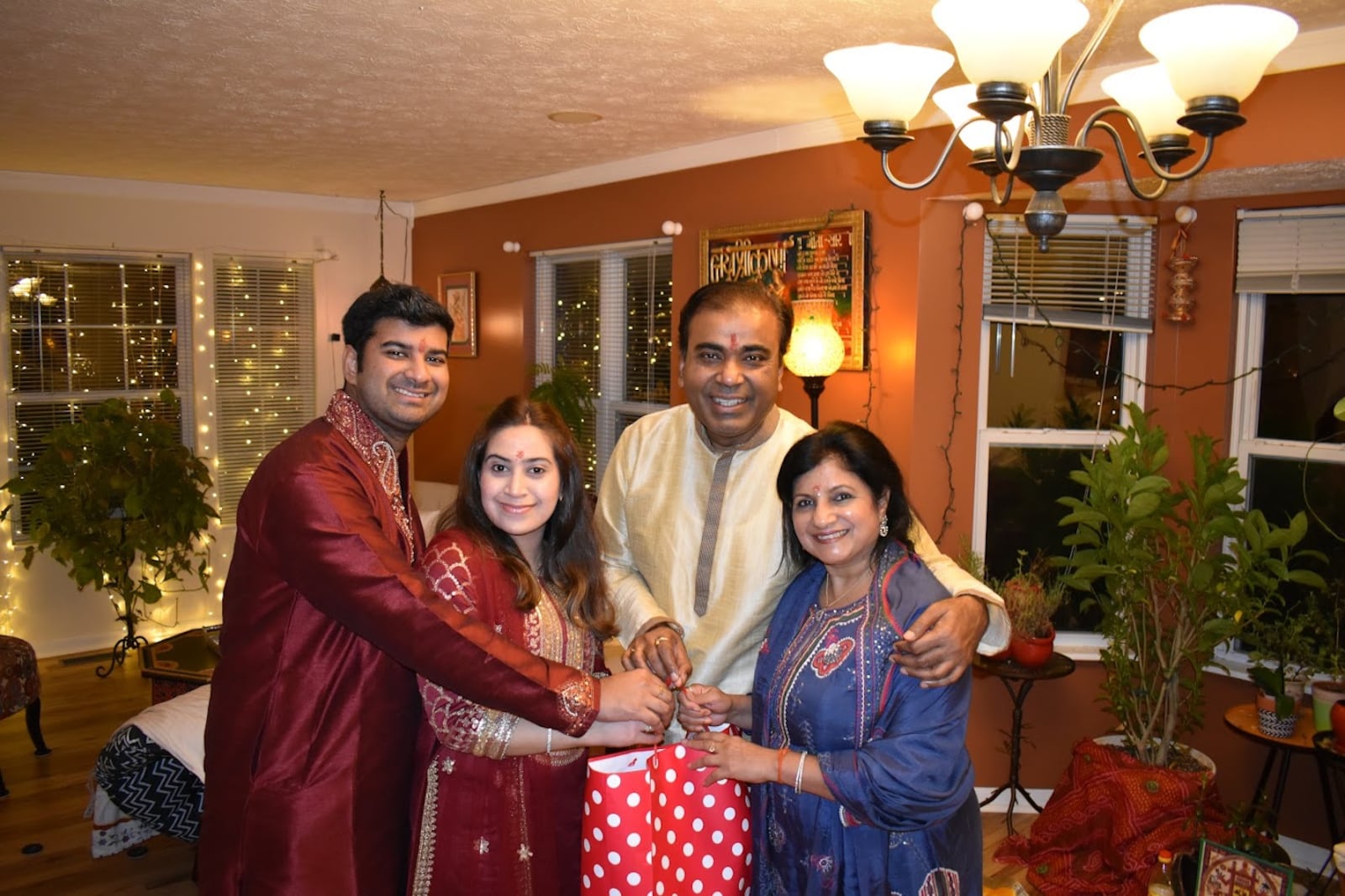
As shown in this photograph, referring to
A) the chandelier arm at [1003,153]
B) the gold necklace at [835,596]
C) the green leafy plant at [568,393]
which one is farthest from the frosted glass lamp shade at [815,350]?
the gold necklace at [835,596]

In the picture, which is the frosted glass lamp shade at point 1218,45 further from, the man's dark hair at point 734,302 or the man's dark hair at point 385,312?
the man's dark hair at point 385,312

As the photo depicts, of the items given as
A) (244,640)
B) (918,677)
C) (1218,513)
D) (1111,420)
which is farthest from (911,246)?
(244,640)

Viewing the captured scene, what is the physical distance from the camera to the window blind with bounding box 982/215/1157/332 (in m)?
Result: 4.16

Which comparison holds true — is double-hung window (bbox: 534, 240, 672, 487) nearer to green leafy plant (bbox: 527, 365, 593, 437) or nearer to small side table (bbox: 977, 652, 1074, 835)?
green leafy plant (bbox: 527, 365, 593, 437)

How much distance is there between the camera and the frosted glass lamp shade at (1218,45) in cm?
164

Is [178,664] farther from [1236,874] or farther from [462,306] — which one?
[1236,874]

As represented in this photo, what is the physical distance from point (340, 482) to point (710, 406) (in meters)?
0.73

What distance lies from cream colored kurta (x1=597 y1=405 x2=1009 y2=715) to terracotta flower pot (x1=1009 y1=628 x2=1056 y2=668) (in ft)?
6.57

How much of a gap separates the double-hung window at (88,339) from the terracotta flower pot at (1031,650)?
5008 mm

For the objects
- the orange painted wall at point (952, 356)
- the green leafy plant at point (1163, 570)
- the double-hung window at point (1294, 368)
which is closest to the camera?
the green leafy plant at point (1163, 570)

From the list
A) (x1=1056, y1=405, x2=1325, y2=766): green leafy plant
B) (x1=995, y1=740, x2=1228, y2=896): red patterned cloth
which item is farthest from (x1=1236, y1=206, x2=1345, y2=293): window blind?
(x1=995, y1=740, x2=1228, y2=896): red patterned cloth

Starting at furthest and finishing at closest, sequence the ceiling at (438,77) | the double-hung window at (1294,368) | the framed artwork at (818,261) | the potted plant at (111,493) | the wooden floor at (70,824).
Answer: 1. the potted plant at (111,493)
2. the framed artwork at (818,261)
3. the double-hung window at (1294,368)
4. the wooden floor at (70,824)
5. the ceiling at (438,77)

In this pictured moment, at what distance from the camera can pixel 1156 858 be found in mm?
3463

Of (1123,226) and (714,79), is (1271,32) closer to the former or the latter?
(714,79)
